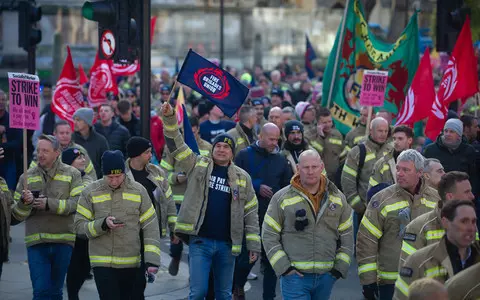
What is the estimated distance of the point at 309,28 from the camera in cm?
5259

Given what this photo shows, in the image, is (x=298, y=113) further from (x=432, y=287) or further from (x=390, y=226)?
(x=432, y=287)

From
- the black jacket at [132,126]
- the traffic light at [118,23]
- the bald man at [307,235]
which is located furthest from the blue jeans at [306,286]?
the black jacket at [132,126]

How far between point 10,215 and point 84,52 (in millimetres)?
34272

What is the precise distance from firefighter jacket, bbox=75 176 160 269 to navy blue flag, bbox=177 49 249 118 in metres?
1.57

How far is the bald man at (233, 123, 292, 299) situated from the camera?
10984mm

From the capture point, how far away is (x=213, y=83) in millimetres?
10320

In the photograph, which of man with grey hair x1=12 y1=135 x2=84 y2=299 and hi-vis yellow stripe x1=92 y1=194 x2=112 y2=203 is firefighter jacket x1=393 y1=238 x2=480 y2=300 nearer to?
hi-vis yellow stripe x1=92 y1=194 x2=112 y2=203

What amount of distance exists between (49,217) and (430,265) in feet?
15.2

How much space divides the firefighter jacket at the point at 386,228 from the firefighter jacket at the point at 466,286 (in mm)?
2405

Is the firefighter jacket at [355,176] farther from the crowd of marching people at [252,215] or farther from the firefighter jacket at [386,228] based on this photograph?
the firefighter jacket at [386,228]

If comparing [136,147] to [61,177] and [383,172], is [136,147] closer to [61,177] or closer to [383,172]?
[61,177]

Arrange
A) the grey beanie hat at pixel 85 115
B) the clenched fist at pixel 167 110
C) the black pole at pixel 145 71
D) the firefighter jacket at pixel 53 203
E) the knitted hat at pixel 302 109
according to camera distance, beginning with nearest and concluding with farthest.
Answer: the clenched fist at pixel 167 110
the firefighter jacket at pixel 53 203
the black pole at pixel 145 71
the grey beanie hat at pixel 85 115
the knitted hat at pixel 302 109

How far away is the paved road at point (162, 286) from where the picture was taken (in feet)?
37.8

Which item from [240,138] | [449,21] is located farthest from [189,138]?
[449,21]
